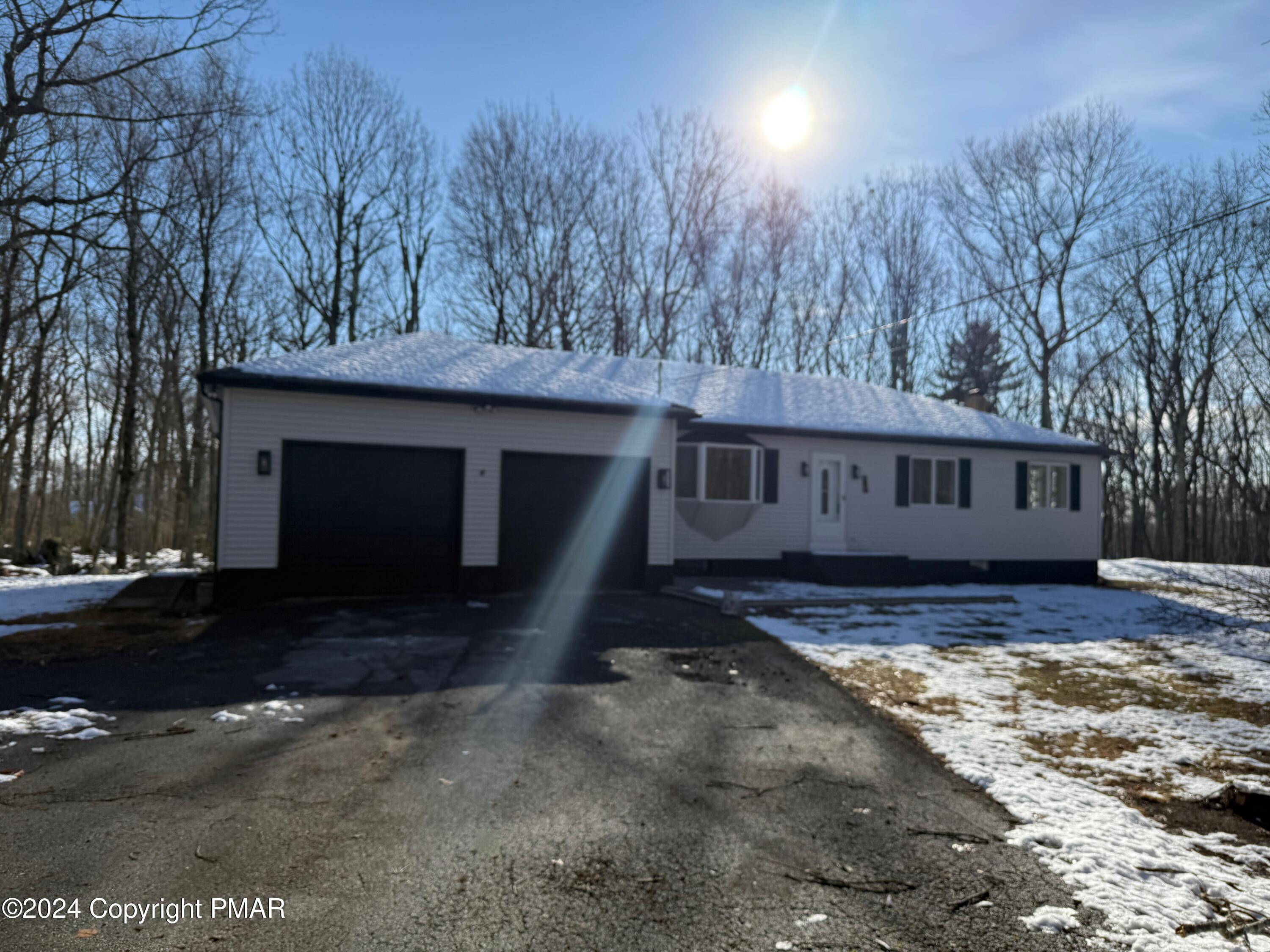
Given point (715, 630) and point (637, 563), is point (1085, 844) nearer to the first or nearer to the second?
point (715, 630)

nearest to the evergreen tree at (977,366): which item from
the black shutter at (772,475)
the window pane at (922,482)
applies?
the window pane at (922,482)

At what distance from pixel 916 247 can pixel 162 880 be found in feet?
97.5

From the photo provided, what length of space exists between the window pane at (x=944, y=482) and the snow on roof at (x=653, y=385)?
671 millimetres

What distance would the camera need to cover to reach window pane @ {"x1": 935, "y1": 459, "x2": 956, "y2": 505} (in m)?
15.4

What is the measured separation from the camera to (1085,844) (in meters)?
3.57

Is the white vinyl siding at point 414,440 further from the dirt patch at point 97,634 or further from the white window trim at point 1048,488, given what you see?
the white window trim at point 1048,488

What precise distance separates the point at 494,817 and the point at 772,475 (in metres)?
11.3

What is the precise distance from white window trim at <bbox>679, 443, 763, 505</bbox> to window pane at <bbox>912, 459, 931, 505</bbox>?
3611mm

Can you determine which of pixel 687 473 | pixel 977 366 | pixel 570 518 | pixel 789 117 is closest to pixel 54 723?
pixel 570 518

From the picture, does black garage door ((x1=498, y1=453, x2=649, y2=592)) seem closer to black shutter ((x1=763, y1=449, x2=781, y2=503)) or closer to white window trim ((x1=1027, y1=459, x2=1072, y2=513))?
black shutter ((x1=763, y1=449, x2=781, y2=503))

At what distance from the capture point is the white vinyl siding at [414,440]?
31.6ft

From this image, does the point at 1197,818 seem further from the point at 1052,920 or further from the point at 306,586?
the point at 306,586

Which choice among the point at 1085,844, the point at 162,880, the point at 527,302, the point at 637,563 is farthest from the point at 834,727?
the point at 527,302

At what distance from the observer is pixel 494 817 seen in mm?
3523
